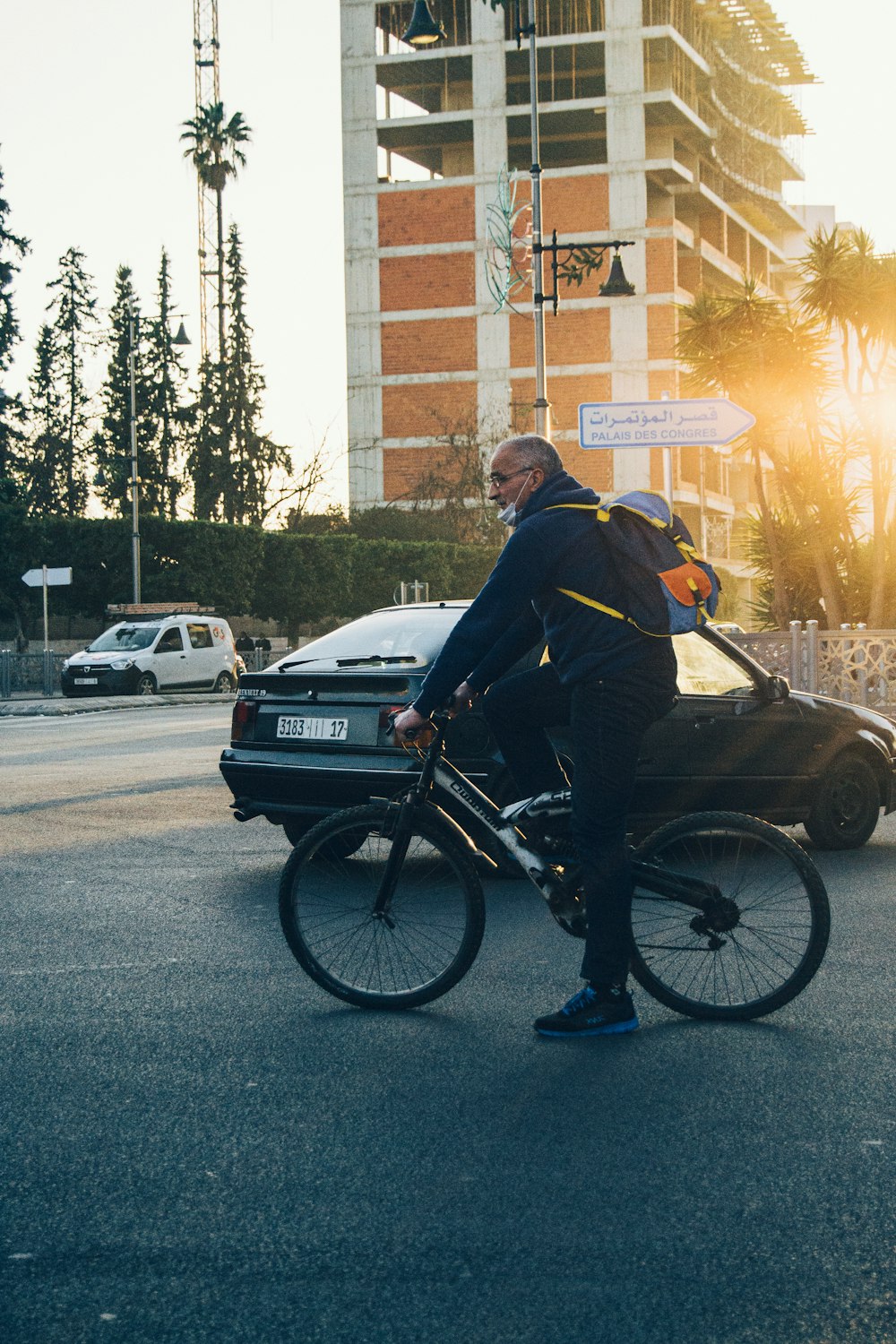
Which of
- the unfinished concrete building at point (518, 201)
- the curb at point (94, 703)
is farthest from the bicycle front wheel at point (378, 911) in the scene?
the unfinished concrete building at point (518, 201)

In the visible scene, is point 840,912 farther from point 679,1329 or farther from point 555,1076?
point 679,1329

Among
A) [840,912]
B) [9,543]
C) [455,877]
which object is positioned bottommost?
[840,912]

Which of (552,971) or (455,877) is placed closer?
(455,877)

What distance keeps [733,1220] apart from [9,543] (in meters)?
44.2

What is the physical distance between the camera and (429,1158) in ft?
13.4

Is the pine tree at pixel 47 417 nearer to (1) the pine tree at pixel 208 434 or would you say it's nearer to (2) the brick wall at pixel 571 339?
(1) the pine tree at pixel 208 434

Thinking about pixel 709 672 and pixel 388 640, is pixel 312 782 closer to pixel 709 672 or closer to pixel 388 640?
pixel 388 640

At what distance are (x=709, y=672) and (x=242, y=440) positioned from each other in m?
65.8

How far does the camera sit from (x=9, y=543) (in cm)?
4569

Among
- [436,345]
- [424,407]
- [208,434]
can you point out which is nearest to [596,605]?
[424,407]

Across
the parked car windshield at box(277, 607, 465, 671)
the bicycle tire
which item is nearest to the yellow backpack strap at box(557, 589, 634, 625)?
the bicycle tire

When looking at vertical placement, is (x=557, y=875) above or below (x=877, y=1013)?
above

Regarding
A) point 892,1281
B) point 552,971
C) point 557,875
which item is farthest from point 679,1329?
point 552,971

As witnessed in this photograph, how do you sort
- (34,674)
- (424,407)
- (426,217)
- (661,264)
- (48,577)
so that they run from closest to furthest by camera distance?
(34,674), (48,577), (661,264), (426,217), (424,407)
